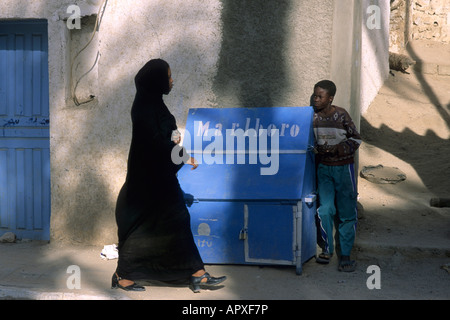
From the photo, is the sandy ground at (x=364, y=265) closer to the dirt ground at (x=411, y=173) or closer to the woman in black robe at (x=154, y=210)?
the dirt ground at (x=411, y=173)

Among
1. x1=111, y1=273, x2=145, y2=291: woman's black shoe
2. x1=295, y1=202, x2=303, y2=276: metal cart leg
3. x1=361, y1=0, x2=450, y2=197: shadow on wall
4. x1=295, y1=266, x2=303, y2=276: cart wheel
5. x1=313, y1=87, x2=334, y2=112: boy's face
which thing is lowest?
x1=111, y1=273, x2=145, y2=291: woman's black shoe

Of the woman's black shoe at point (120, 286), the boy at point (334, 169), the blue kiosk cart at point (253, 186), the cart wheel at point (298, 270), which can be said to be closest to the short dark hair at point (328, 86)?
the boy at point (334, 169)

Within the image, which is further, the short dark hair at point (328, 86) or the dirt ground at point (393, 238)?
the short dark hair at point (328, 86)

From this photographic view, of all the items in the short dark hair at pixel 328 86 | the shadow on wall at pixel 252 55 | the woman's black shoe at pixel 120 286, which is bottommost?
the woman's black shoe at pixel 120 286

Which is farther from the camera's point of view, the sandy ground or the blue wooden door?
the blue wooden door

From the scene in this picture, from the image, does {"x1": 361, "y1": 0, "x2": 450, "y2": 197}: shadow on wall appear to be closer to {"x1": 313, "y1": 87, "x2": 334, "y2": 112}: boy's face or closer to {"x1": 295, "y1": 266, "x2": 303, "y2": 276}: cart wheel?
{"x1": 313, "y1": 87, "x2": 334, "y2": 112}: boy's face

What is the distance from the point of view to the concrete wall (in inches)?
231

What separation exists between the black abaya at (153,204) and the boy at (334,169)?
1.32 m

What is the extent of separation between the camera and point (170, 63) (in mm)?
6211

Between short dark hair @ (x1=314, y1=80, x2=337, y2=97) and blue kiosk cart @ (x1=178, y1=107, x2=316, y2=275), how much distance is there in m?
0.22

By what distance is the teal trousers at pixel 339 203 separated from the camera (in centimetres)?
548

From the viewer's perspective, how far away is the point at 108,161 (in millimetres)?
6383

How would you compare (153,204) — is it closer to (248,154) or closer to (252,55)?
(248,154)

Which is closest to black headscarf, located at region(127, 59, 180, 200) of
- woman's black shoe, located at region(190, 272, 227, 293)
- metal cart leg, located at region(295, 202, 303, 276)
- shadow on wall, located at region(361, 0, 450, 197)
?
woman's black shoe, located at region(190, 272, 227, 293)
